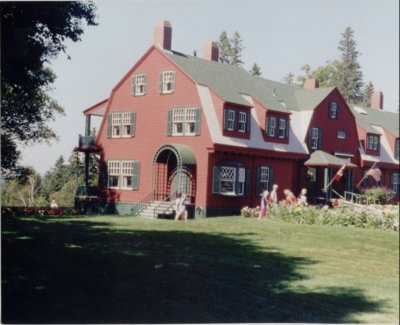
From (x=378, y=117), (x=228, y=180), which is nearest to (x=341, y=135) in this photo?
(x=378, y=117)

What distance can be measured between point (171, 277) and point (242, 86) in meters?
4.47

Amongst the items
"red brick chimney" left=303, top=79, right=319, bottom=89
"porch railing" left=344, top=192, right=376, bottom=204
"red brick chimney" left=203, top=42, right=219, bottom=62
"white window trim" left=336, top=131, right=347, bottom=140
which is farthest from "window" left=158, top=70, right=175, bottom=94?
"porch railing" left=344, top=192, right=376, bottom=204

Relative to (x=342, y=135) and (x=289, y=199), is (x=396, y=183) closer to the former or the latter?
(x=342, y=135)

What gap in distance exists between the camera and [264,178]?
919 centimetres

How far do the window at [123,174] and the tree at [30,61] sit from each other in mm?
1116

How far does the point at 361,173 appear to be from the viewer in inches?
330

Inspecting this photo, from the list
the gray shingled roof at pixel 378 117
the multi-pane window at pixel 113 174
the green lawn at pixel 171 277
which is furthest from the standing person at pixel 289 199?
the multi-pane window at pixel 113 174

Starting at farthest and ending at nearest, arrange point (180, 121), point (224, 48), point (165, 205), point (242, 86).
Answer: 1. point (242, 86)
2. point (180, 121)
3. point (165, 205)
4. point (224, 48)

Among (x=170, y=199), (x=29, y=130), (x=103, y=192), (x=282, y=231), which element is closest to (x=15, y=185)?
(x=29, y=130)

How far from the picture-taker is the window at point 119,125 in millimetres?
6926

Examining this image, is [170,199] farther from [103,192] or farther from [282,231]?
[282,231]

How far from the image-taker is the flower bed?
6414 millimetres

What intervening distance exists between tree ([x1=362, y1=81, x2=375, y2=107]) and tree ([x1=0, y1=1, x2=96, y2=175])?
4.60 m

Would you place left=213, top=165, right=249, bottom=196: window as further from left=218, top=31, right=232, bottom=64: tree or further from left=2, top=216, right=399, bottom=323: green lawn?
left=218, top=31, right=232, bottom=64: tree
